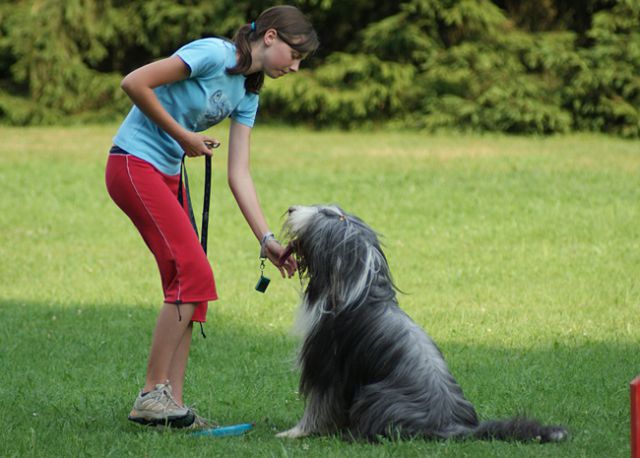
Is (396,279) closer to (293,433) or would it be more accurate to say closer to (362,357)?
(293,433)

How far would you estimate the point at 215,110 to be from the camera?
495cm

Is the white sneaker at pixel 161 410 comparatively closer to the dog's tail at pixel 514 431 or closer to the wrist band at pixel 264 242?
the wrist band at pixel 264 242

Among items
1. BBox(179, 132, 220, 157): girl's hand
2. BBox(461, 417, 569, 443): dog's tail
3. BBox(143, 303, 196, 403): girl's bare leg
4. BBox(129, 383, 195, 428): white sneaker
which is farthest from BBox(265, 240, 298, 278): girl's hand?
BBox(461, 417, 569, 443): dog's tail

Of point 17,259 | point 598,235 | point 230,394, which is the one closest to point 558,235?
point 598,235

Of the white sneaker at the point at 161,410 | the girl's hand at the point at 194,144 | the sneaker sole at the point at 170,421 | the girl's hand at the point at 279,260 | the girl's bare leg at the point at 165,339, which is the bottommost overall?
the sneaker sole at the point at 170,421

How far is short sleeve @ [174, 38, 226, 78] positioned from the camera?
185 inches

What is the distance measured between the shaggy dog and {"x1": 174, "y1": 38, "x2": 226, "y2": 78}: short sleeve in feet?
2.33

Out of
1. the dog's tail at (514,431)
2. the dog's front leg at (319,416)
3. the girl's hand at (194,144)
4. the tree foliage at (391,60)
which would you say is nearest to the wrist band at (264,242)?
the girl's hand at (194,144)

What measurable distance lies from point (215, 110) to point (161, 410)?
1353 millimetres

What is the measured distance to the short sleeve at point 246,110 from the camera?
512 cm

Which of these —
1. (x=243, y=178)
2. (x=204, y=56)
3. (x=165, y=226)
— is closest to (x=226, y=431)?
(x=165, y=226)

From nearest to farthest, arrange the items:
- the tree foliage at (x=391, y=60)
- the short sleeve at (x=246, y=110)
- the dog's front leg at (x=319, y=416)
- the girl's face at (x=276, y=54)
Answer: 1. the dog's front leg at (x=319, y=416)
2. the girl's face at (x=276, y=54)
3. the short sleeve at (x=246, y=110)
4. the tree foliage at (x=391, y=60)

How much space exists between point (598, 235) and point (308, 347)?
23.3ft

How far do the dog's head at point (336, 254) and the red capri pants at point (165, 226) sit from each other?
0.44 m
